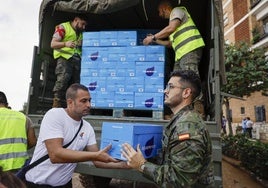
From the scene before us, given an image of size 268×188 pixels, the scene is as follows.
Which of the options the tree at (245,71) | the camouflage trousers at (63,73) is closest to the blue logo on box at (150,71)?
the camouflage trousers at (63,73)

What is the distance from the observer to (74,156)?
2.02 metres

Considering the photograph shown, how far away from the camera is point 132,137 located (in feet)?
6.75

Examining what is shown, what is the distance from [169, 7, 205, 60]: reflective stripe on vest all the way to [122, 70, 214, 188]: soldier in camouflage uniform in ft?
5.36

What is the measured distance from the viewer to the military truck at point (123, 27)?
289cm

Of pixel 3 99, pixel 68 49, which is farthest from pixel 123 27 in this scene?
pixel 3 99

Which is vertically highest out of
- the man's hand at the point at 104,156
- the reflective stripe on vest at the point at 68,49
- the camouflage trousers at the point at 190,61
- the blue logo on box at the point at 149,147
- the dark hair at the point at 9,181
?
the reflective stripe on vest at the point at 68,49

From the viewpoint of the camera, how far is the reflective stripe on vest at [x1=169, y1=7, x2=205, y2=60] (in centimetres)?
363

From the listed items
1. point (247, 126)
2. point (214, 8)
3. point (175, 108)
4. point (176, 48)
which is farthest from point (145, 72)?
point (247, 126)

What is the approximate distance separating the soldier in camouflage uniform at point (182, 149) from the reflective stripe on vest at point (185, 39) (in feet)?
5.36

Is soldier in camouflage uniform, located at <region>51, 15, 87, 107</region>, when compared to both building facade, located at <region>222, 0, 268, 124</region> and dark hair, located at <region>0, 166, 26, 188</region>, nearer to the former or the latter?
dark hair, located at <region>0, 166, 26, 188</region>

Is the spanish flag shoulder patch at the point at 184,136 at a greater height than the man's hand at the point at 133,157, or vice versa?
the spanish flag shoulder patch at the point at 184,136

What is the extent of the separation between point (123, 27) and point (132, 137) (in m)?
3.80

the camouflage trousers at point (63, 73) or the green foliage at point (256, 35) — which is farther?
the green foliage at point (256, 35)

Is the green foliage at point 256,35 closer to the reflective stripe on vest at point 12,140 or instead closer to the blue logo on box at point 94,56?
the blue logo on box at point 94,56
